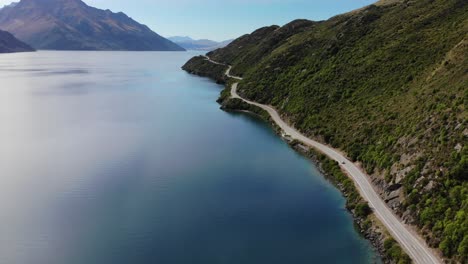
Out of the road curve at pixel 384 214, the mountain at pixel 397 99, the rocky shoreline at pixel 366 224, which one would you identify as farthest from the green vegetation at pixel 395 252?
the mountain at pixel 397 99

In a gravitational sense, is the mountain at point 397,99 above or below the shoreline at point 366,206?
above

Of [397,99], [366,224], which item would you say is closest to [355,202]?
[366,224]

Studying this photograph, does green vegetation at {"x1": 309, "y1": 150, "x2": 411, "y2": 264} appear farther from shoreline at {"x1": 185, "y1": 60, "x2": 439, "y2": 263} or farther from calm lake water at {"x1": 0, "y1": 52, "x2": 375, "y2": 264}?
calm lake water at {"x1": 0, "y1": 52, "x2": 375, "y2": 264}

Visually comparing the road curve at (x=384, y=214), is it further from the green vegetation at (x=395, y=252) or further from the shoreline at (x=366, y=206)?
the green vegetation at (x=395, y=252)

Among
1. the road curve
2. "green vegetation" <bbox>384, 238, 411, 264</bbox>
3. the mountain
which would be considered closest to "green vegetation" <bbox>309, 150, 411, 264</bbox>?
"green vegetation" <bbox>384, 238, 411, 264</bbox>

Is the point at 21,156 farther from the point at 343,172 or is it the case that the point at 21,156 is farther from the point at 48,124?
the point at 343,172

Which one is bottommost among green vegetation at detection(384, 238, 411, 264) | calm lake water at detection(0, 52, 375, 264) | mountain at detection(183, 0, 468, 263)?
calm lake water at detection(0, 52, 375, 264)

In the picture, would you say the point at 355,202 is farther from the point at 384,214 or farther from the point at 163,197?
the point at 163,197
